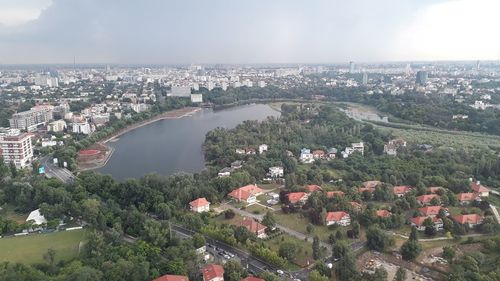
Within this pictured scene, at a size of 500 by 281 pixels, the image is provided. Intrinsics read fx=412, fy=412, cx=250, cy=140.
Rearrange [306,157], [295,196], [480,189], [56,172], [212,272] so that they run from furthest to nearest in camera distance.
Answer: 1. [306,157]
2. [56,172]
3. [480,189]
4. [295,196]
5. [212,272]

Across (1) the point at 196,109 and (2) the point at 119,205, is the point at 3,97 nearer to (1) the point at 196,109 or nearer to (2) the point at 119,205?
(1) the point at 196,109

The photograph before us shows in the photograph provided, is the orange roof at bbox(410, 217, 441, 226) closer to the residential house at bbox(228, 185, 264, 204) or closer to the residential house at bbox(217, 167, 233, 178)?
the residential house at bbox(228, 185, 264, 204)

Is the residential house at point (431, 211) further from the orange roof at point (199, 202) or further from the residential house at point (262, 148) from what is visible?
the residential house at point (262, 148)

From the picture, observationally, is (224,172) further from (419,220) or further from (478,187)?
(478,187)

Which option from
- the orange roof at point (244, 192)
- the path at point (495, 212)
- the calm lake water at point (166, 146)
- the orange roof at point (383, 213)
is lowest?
the calm lake water at point (166, 146)

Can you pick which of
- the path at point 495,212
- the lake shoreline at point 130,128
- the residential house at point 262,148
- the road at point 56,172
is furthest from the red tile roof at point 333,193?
the lake shoreline at point 130,128

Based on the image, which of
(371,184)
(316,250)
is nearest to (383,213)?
(371,184)
